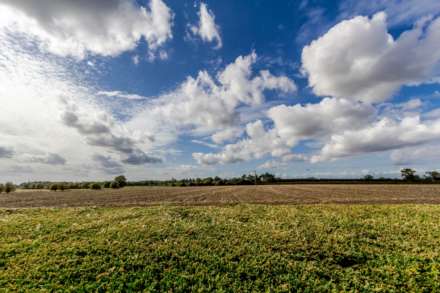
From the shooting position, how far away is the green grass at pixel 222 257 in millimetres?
6508

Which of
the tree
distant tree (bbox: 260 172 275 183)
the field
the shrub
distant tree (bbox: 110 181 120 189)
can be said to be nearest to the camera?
the field

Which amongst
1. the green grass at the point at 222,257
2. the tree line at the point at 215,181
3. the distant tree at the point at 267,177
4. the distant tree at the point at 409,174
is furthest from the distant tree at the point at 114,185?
the distant tree at the point at 409,174

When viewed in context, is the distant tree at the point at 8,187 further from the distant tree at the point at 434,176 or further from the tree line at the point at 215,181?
the distant tree at the point at 434,176

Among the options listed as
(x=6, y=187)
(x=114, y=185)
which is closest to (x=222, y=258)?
(x=6, y=187)

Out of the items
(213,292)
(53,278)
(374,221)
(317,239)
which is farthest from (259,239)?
(374,221)

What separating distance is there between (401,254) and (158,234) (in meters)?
11.3

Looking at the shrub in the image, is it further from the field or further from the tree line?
the field

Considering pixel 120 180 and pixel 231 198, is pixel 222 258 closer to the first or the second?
pixel 231 198

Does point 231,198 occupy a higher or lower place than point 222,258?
lower

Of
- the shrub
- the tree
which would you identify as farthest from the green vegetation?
the tree

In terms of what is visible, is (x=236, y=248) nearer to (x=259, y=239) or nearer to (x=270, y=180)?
(x=259, y=239)

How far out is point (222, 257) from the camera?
8.27 meters

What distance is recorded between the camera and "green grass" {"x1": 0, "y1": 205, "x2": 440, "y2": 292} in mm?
6508

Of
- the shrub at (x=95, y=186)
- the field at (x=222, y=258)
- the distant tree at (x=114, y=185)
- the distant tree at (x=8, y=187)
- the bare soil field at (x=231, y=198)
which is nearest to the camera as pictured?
the field at (x=222, y=258)
